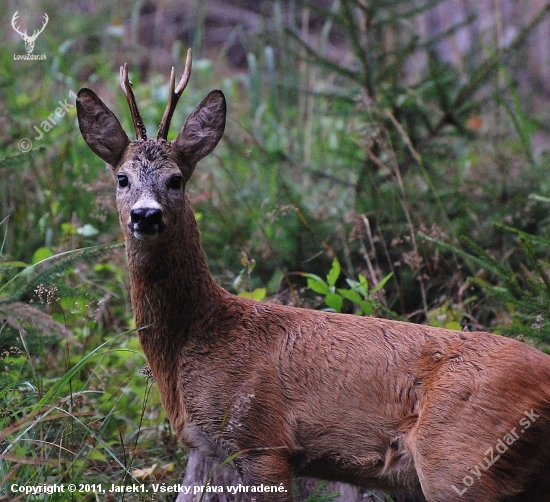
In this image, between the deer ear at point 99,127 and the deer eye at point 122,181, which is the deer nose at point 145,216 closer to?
the deer eye at point 122,181

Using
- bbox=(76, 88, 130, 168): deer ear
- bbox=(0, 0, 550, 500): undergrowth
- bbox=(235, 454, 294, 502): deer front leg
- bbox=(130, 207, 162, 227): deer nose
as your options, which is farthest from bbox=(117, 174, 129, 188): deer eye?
bbox=(235, 454, 294, 502): deer front leg

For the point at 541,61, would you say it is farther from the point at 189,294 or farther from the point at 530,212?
the point at 189,294

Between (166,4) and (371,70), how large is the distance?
266 inches

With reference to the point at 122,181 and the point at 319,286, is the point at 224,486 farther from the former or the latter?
the point at 122,181

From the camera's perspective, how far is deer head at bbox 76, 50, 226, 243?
3.73 metres

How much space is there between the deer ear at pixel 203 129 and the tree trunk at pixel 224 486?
139 cm

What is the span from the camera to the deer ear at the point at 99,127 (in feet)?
13.4

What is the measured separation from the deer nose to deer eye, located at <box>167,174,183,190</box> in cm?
25

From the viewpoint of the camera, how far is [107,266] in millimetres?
5738

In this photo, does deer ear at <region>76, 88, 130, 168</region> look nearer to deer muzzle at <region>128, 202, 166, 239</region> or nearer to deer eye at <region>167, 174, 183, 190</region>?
deer eye at <region>167, 174, 183, 190</region>

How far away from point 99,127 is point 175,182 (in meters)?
0.48

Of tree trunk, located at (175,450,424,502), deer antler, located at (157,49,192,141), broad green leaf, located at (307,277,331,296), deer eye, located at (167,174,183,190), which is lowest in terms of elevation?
tree trunk, located at (175,450,424,502)

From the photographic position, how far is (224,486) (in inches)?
168

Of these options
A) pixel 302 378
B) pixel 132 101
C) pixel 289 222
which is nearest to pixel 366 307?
pixel 302 378
